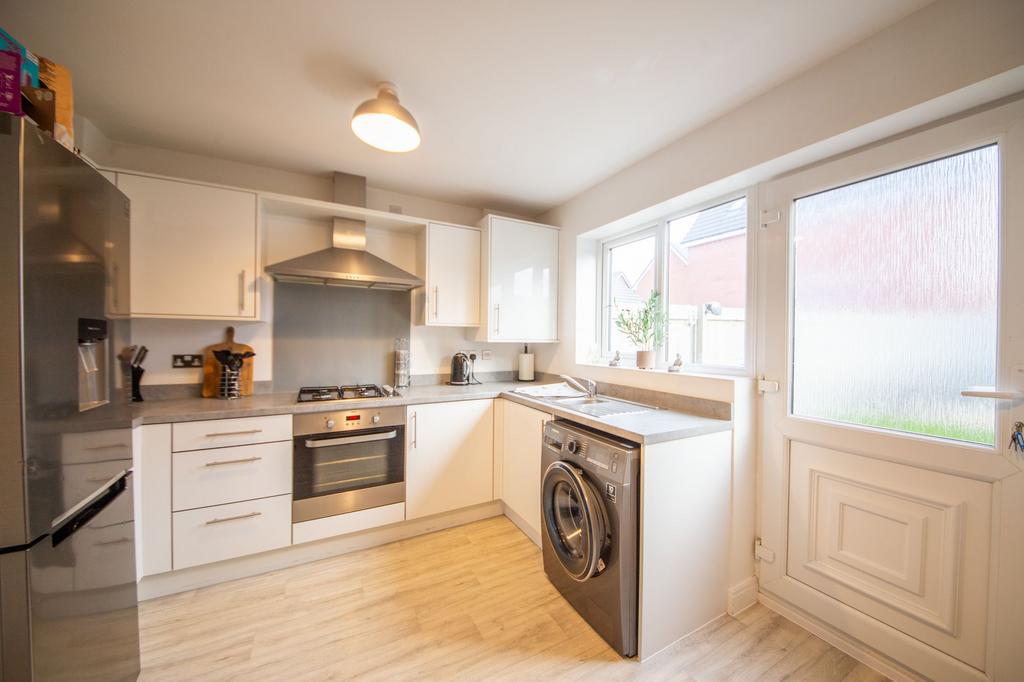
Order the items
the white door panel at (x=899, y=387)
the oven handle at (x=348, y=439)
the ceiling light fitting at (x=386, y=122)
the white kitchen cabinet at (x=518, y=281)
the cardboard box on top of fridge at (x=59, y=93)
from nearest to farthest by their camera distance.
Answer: the cardboard box on top of fridge at (x=59, y=93)
the white door panel at (x=899, y=387)
the ceiling light fitting at (x=386, y=122)
the oven handle at (x=348, y=439)
the white kitchen cabinet at (x=518, y=281)

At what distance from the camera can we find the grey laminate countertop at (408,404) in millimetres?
1500

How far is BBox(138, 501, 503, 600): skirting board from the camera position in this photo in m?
1.76

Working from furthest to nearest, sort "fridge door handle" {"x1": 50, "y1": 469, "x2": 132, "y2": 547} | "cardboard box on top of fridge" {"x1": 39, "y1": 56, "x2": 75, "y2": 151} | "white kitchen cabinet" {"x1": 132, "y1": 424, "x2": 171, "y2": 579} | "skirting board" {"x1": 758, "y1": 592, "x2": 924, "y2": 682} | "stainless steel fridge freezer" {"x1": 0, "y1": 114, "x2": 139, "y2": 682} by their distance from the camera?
"white kitchen cabinet" {"x1": 132, "y1": 424, "x2": 171, "y2": 579} → "skirting board" {"x1": 758, "y1": 592, "x2": 924, "y2": 682} → "cardboard box on top of fridge" {"x1": 39, "y1": 56, "x2": 75, "y2": 151} → "fridge door handle" {"x1": 50, "y1": 469, "x2": 132, "y2": 547} → "stainless steel fridge freezer" {"x1": 0, "y1": 114, "x2": 139, "y2": 682}

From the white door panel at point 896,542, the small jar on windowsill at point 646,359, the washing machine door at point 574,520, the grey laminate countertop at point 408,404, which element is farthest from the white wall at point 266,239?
the white door panel at point 896,542

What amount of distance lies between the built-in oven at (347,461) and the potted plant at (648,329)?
1606 millimetres

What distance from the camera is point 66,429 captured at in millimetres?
924

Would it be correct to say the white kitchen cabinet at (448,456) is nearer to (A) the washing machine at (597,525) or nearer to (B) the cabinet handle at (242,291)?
(A) the washing machine at (597,525)

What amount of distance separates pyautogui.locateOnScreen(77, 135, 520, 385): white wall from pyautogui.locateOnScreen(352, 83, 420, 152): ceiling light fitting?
1176 mm

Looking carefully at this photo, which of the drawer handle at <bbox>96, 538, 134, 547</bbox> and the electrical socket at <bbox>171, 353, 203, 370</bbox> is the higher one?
the electrical socket at <bbox>171, 353, 203, 370</bbox>

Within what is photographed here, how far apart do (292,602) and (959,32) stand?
3.44 meters

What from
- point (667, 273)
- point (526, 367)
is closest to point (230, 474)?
point (526, 367)

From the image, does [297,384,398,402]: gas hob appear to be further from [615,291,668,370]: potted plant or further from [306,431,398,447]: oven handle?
[615,291,668,370]: potted plant

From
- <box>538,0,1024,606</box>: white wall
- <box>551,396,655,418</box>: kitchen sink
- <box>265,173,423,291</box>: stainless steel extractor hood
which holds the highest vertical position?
<box>538,0,1024,606</box>: white wall

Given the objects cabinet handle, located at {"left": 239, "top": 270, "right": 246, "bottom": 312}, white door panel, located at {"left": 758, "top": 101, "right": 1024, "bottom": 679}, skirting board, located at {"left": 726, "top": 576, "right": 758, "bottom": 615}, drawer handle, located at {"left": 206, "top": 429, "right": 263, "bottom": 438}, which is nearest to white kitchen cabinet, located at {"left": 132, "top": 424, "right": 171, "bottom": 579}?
drawer handle, located at {"left": 206, "top": 429, "right": 263, "bottom": 438}
